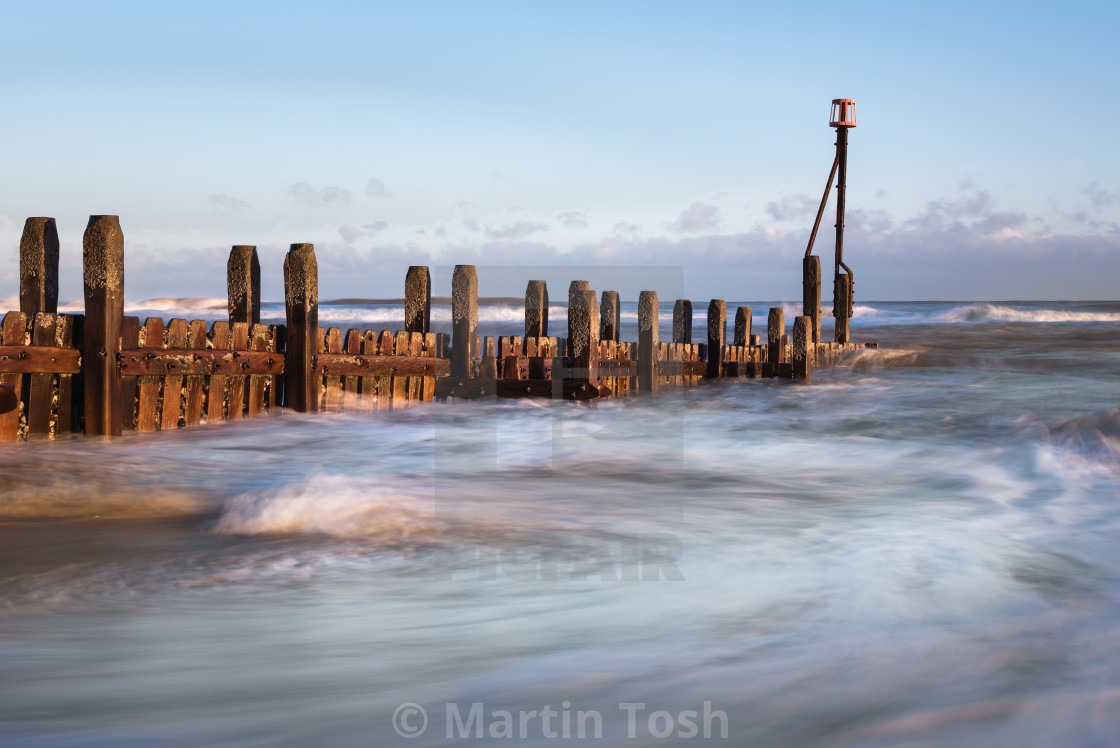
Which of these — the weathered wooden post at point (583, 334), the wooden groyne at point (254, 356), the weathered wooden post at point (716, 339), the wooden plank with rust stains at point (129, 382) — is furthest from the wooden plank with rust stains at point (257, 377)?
the weathered wooden post at point (716, 339)

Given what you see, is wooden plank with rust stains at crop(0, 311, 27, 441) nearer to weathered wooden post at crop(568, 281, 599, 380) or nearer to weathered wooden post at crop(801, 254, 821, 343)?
weathered wooden post at crop(568, 281, 599, 380)

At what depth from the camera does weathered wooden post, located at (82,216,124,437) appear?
7.39m

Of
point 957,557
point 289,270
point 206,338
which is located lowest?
point 957,557

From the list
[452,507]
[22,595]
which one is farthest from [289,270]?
[22,595]

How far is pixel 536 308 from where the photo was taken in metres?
11.3

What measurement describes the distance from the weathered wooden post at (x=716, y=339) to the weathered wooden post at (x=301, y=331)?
6.16 metres

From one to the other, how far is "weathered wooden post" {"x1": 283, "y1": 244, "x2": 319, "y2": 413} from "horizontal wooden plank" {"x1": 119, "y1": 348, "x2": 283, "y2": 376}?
0.15 meters

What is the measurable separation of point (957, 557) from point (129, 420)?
594cm

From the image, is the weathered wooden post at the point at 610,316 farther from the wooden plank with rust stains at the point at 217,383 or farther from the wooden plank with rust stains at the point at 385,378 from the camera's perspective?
the wooden plank with rust stains at the point at 217,383

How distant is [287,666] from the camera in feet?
9.56

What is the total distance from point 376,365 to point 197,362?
1841 millimetres

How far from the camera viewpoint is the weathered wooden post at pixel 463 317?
9984 millimetres

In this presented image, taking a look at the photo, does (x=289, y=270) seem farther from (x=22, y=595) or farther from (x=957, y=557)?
(x=957, y=557)

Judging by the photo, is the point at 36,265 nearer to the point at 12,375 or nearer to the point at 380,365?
the point at 12,375
